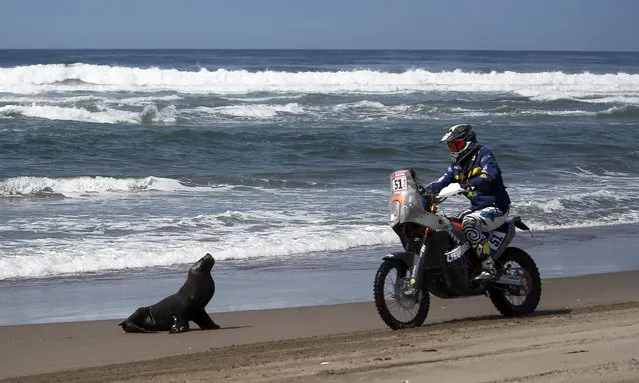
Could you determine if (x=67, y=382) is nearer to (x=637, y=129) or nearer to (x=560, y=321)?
(x=560, y=321)

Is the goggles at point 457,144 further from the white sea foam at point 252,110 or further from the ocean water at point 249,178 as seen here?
Result: the white sea foam at point 252,110

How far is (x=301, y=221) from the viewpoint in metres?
14.0

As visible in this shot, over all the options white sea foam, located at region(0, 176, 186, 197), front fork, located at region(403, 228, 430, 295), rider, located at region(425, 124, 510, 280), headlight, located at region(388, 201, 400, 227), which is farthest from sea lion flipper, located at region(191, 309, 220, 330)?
white sea foam, located at region(0, 176, 186, 197)

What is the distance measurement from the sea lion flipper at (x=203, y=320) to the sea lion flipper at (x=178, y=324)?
0.09 m

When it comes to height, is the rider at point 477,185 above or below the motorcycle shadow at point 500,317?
above

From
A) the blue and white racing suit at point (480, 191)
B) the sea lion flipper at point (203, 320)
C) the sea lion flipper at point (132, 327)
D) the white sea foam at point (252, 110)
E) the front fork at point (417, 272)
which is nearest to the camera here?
the front fork at point (417, 272)

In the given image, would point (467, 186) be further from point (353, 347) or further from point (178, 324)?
point (178, 324)

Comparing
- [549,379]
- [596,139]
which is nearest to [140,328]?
[549,379]

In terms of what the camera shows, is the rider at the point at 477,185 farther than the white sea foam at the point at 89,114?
No

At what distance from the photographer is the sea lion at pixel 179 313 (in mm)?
7777

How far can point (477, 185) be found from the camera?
25.1 ft

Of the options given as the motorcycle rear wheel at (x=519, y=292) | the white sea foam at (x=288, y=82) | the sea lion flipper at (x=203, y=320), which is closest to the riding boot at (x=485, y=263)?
the motorcycle rear wheel at (x=519, y=292)

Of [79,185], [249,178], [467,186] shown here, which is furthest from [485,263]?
[249,178]

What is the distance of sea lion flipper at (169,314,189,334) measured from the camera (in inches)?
305
